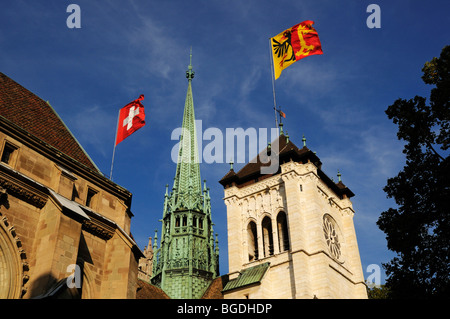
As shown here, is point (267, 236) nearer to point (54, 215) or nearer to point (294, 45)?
→ point (294, 45)

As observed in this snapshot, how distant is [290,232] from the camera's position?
38656 millimetres

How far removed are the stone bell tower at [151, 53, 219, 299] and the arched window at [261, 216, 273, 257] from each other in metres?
5.89

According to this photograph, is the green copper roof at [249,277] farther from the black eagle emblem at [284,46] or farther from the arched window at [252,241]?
the black eagle emblem at [284,46]

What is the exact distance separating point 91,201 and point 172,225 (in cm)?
A: 2609

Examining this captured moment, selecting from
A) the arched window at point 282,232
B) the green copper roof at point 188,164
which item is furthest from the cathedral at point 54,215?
the green copper roof at point 188,164

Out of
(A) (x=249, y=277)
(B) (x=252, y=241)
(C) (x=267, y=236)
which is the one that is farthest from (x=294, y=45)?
(B) (x=252, y=241)

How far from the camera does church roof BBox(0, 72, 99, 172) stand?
19844mm

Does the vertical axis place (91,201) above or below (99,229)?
above

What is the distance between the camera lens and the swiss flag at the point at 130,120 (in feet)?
76.8

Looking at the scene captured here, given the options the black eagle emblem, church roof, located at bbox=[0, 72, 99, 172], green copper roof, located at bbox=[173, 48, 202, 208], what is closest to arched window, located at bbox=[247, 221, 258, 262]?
green copper roof, located at bbox=[173, 48, 202, 208]

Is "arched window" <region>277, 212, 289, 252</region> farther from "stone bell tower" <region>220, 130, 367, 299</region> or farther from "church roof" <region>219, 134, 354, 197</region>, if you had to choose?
"church roof" <region>219, 134, 354, 197</region>
